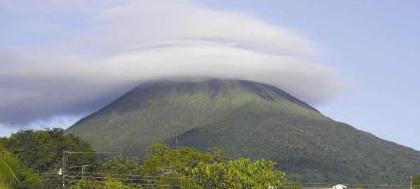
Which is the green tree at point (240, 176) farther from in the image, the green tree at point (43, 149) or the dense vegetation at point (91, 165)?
the green tree at point (43, 149)

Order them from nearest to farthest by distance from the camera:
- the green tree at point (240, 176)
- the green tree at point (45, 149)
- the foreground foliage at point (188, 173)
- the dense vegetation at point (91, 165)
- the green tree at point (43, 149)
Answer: the green tree at point (240, 176)
the foreground foliage at point (188, 173)
the dense vegetation at point (91, 165)
the green tree at point (45, 149)
the green tree at point (43, 149)

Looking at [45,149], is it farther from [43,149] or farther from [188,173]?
[188,173]

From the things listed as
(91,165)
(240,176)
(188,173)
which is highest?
(91,165)

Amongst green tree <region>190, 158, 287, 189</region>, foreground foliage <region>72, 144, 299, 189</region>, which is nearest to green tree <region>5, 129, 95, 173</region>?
foreground foliage <region>72, 144, 299, 189</region>

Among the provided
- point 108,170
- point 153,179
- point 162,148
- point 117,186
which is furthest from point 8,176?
point 162,148

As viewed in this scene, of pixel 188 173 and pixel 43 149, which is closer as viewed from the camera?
pixel 188 173

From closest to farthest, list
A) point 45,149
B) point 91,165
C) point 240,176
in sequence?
point 240,176, point 91,165, point 45,149

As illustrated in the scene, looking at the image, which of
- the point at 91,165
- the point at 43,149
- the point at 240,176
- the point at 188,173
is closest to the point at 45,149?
the point at 43,149

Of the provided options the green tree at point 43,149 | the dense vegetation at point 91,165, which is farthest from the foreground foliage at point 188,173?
the green tree at point 43,149

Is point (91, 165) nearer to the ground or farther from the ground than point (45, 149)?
nearer to the ground

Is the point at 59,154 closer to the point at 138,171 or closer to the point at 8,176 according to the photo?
the point at 138,171

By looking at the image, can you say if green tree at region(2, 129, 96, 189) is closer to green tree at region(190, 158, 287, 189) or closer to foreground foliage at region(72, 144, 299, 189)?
foreground foliage at region(72, 144, 299, 189)

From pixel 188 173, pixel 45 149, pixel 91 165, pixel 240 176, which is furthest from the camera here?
pixel 45 149
